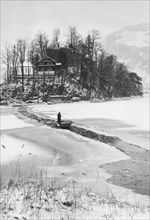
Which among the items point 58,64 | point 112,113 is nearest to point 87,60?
point 58,64

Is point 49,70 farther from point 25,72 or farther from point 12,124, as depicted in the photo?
point 12,124

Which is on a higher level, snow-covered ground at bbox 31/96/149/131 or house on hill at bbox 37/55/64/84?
house on hill at bbox 37/55/64/84

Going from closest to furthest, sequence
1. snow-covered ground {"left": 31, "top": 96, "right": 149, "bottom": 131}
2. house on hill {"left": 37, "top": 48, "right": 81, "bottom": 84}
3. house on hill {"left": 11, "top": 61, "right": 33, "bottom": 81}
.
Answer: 1. snow-covered ground {"left": 31, "top": 96, "right": 149, "bottom": 131}
2. house on hill {"left": 37, "top": 48, "right": 81, "bottom": 84}
3. house on hill {"left": 11, "top": 61, "right": 33, "bottom": 81}

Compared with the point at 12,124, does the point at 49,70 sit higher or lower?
higher

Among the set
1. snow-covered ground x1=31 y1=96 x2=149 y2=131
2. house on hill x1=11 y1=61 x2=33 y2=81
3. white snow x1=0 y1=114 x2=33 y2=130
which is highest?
house on hill x1=11 y1=61 x2=33 y2=81

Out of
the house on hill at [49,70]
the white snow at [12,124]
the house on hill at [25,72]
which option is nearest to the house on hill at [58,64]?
the house on hill at [49,70]

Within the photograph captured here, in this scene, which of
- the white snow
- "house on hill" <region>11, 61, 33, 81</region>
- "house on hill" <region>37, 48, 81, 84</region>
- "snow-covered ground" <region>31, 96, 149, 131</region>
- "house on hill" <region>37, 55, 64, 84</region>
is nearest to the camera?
the white snow

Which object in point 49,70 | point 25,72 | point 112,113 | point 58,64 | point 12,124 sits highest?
point 58,64

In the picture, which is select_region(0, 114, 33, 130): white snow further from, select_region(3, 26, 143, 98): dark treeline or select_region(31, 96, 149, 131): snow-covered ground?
select_region(3, 26, 143, 98): dark treeline

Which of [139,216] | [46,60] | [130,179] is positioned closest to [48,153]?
[130,179]

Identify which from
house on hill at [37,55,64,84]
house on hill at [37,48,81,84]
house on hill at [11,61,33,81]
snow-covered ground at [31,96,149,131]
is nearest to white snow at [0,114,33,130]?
Result: snow-covered ground at [31,96,149,131]

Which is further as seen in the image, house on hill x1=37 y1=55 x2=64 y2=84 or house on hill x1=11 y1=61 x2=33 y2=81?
house on hill x1=11 y1=61 x2=33 y2=81

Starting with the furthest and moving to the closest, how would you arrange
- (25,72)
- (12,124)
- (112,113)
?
(25,72) → (112,113) → (12,124)

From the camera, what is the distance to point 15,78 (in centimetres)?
9719
